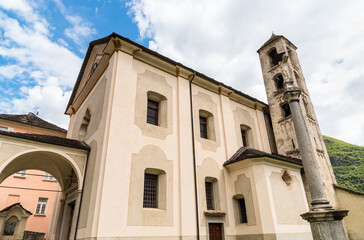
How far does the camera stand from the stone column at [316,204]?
491 centimetres

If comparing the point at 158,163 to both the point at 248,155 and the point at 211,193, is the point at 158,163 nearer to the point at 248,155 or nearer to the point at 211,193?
the point at 211,193

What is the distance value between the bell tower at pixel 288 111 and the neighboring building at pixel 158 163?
0.85 m

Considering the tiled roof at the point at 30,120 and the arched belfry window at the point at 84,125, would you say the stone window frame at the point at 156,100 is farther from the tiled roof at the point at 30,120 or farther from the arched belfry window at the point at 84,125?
the tiled roof at the point at 30,120

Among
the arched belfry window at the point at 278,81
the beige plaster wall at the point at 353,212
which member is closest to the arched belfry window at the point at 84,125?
the arched belfry window at the point at 278,81

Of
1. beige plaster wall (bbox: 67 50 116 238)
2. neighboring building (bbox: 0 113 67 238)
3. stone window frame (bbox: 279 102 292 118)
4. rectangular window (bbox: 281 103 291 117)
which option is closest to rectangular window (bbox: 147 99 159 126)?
beige plaster wall (bbox: 67 50 116 238)

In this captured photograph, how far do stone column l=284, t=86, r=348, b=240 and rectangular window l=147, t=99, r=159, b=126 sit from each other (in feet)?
19.6

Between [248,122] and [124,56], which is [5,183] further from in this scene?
[248,122]

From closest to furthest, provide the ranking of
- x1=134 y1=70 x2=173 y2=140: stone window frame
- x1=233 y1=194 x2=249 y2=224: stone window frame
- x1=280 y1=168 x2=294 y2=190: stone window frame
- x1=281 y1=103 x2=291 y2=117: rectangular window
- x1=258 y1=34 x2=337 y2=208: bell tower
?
x1=134 y1=70 x2=173 y2=140: stone window frame
x1=233 y1=194 x2=249 y2=224: stone window frame
x1=280 y1=168 x2=294 y2=190: stone window frame
x1=258 y1=34 x2=337 y2=208: bell tower
x1=281 y1=103 x2=291 y2=117: rectangular window

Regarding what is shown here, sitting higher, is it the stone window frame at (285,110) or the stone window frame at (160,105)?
the stone window frame at (285,110)

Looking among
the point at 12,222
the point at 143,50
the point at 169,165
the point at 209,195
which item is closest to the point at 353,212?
the point at 209,195

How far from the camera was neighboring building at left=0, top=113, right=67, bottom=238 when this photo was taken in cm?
1802

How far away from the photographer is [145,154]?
9.14 m

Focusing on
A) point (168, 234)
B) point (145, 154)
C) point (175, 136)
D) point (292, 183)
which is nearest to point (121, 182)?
point (145, 154)

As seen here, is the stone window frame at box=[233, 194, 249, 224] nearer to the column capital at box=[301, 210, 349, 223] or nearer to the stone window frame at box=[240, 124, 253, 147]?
the stone window frame at box=[240, 124, 253, 147]
